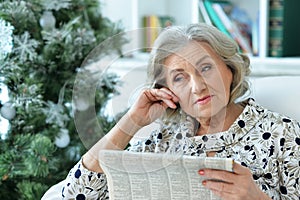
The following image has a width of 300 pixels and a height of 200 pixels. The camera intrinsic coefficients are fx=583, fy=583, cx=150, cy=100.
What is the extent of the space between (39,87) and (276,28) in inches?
45.5

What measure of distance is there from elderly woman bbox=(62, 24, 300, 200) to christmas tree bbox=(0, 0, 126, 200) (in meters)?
0.50

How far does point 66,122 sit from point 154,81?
841mm

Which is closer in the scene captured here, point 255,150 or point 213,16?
point 255,150

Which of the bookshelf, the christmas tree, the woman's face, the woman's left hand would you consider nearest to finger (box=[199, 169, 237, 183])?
the woman's left hand

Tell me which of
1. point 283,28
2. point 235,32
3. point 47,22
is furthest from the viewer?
point 235,32

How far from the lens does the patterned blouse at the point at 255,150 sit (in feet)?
4.80

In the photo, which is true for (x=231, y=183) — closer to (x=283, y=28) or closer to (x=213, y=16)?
(x=283, y=28)

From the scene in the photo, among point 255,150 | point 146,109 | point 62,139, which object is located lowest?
point 62,139

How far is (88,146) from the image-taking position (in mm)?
1350

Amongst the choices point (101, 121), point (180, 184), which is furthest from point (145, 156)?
point (101, 121)

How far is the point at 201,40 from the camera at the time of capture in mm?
1390

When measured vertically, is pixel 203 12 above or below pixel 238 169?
above

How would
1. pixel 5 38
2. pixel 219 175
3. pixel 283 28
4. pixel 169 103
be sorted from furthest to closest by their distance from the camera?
pixel 283 28 → pixel 5 38 → pixel 169 103 → pixel 219 175

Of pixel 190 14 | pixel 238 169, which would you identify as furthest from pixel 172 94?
pixel 190 14
